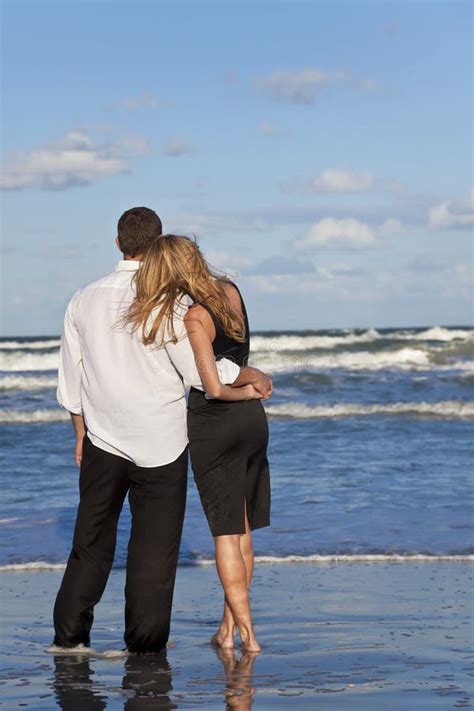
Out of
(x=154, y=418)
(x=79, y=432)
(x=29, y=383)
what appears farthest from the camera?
(x=29, y=383)

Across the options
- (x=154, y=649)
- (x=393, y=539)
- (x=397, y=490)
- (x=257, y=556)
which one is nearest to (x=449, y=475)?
(x=397, y=490)

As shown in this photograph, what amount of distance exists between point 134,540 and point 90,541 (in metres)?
0.18

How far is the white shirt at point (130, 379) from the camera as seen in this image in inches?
172

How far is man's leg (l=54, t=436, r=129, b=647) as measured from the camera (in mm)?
4461

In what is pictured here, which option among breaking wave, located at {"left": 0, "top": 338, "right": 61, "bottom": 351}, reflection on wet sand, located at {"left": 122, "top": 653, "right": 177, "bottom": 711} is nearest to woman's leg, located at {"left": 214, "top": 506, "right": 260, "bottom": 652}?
reflection on wet sand, located at {"left": 122, "top": 653, "right": 177, "bottom": 711}

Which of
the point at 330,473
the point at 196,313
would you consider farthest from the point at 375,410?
the point at 196,313

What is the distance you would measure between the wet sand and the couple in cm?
25

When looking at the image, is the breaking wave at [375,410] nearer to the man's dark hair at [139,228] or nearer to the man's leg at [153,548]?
the man's leg at [153,548]

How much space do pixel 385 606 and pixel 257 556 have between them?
5.04 ft

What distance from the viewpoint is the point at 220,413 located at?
14.6 feet

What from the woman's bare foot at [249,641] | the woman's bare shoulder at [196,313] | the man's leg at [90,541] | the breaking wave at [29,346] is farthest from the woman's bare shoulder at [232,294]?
the breaking wave at [29,346]

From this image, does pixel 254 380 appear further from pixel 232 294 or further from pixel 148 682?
pixel 148 682

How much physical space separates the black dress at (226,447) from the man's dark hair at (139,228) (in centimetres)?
44

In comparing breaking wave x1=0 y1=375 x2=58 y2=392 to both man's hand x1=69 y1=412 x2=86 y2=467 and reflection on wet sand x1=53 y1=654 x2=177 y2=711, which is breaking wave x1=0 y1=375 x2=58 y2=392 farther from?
reflection on wet sand x1=53 y1=654 x2=177 y2=711
